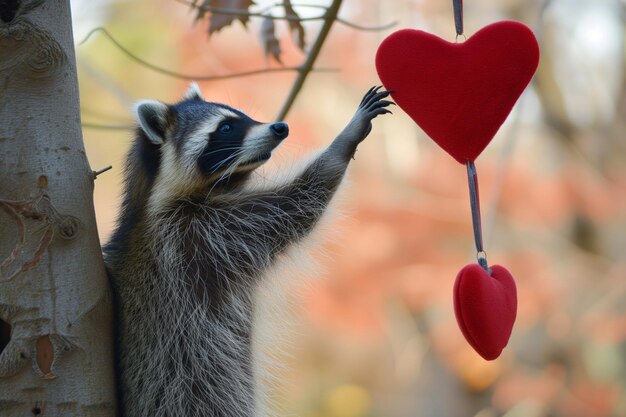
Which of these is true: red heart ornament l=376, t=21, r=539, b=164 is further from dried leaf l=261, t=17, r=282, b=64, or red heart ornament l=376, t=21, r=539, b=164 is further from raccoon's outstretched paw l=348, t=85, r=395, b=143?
dried leaf l=261, t=17, r=282, b=64

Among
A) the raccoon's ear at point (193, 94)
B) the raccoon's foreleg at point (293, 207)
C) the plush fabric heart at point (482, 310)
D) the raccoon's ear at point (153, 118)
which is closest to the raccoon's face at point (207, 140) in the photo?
the raccoon's ear at point (153, 118)

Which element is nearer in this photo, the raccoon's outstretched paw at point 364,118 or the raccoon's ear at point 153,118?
the raccoon's outstretched paw at point 364,118

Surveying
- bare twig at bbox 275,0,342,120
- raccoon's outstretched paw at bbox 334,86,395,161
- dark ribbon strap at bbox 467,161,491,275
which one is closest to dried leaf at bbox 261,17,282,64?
bare twig at bbox 275,0,342,120

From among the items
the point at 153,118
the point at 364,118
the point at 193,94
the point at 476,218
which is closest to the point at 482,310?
the point at 476,218

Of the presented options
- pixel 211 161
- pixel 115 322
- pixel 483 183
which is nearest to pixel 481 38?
pixel 211 161

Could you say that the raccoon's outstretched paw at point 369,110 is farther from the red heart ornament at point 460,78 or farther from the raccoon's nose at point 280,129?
the red heart ornament at point 460,78

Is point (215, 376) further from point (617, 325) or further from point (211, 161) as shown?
point (617, 325)
